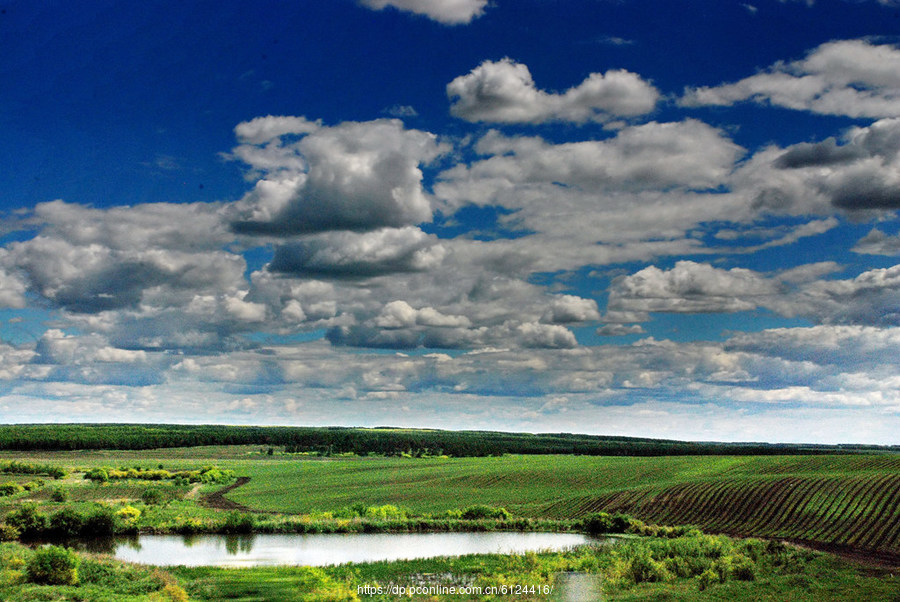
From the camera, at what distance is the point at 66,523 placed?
207 ft

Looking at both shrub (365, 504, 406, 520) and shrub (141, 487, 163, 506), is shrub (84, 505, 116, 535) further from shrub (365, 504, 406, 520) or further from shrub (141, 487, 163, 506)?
shrub (365, 504, 406, 520)

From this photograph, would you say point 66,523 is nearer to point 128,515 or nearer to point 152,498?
point 128,515

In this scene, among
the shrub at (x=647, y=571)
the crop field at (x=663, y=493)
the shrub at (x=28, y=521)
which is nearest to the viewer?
the shrub at (x=647, y=571)

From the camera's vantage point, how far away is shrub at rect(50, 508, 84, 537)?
62.8m

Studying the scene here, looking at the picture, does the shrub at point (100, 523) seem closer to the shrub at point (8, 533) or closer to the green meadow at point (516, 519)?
the green meadow at point (516, 519)

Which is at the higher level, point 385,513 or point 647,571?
point 647,571

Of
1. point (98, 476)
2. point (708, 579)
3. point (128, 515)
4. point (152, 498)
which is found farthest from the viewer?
point (98, 476)

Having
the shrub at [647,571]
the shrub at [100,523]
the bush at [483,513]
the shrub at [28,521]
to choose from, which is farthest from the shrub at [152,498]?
the shrub at [647,571]

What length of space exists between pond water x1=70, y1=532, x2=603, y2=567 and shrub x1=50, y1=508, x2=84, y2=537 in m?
3.85

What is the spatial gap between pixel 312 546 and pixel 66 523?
22.2m

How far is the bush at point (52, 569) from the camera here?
3597 centimetres

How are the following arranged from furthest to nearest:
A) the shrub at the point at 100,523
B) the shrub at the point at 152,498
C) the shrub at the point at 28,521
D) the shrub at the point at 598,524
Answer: the shrub at the point at 152,498 < the shrub at the point at 598,524 < the shrub at the point at 100,523 < the shrub at the point at 28,521

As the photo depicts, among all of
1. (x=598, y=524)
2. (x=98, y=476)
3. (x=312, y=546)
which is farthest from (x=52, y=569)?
(x=98, y=476)

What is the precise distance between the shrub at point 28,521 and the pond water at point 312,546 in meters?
5.43
